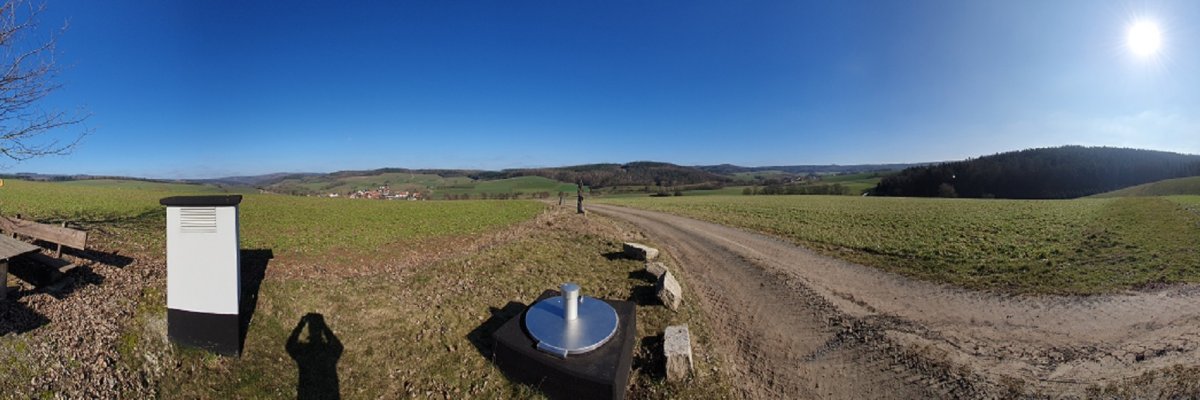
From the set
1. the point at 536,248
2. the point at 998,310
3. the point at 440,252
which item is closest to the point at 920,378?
the point at 998,310

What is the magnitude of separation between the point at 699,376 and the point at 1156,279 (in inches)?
540

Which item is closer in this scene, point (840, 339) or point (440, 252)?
point (840, 339)

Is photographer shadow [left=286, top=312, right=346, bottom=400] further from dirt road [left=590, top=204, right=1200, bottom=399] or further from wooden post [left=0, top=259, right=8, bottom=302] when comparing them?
dirt road [left=590, top=204, right=1200, bottom=399]

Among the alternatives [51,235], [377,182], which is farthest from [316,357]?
[377,182]

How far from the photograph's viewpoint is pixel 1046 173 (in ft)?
207

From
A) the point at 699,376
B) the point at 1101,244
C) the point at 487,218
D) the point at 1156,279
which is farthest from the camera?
the point at 487,218

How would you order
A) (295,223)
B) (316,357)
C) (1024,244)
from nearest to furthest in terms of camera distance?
(316,357) → (295,223) → (1024,244)

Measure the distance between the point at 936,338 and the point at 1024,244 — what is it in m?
12.4

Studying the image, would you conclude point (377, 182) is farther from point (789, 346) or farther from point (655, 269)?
point (789, 346)

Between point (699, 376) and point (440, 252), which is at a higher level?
point (440, 252)

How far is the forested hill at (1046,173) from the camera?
62469mm

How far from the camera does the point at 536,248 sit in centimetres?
1302

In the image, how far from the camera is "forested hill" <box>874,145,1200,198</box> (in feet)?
205

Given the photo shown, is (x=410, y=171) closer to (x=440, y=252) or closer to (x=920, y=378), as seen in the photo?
(x=440, y=252)
